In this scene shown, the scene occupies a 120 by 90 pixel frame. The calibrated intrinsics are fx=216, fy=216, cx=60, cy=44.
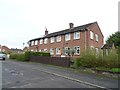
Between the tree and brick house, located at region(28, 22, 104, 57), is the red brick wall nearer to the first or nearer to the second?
brick house, located at region(28, 22, 104, 57)

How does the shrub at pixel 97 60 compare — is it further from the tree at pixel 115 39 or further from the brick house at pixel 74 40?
the tree at pixel 115 39

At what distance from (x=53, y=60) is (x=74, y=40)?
485 inches

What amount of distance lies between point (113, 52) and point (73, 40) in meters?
24.3

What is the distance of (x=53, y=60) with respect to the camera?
1292 inches

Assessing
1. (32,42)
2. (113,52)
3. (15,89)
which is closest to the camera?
(15,89)

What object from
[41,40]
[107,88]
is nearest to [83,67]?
[107,88]

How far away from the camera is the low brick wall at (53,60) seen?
28.8m

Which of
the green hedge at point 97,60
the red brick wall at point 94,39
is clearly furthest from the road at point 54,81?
the red brick wall at point 94,39

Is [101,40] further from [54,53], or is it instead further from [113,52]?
[113,52]

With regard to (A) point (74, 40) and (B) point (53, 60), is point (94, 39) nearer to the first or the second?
(A) point (74, 40)

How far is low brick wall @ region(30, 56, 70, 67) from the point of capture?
28.8m

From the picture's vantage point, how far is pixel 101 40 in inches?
1966

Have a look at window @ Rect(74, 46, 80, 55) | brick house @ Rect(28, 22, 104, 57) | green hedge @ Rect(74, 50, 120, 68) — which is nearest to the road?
green hedge @ Rect(74, 50, 120, 68)

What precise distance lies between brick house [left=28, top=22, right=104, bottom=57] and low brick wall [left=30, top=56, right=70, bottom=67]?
5997 mm
